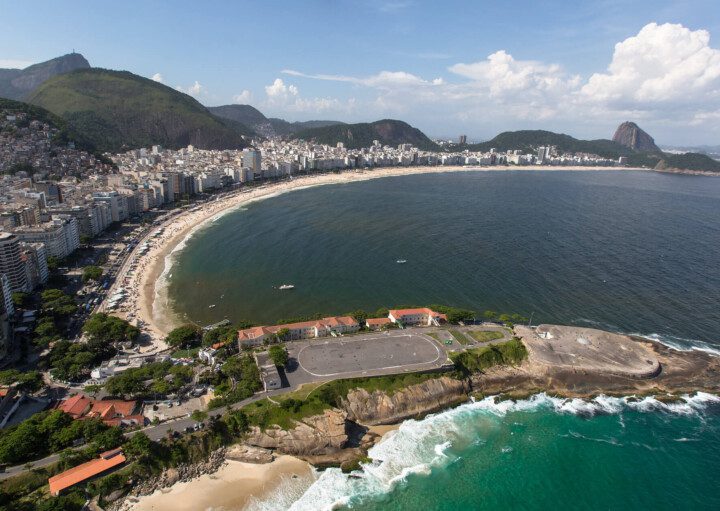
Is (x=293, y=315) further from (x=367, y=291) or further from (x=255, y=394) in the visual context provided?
(x=255, y=394)

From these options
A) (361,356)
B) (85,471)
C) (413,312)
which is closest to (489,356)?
(413,312)

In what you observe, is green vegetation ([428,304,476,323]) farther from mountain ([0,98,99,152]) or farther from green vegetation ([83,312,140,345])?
mountain ([0,98,99,152])

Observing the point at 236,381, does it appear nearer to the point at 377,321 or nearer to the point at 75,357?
the point at 75,357

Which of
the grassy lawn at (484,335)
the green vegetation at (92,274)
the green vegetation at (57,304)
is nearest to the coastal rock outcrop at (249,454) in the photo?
the grassy lawn at (484,335)

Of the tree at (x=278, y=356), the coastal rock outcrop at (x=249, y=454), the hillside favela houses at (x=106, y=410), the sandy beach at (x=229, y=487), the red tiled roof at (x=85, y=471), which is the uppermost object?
the tree at (x=278, y=356)

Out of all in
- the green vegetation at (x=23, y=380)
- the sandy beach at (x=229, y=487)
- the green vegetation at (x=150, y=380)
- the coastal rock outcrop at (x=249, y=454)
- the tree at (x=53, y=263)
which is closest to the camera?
the sandy beach at (x=229, y=487)

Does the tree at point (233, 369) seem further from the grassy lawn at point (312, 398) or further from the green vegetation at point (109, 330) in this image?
the green vegetation at point (109, 330)

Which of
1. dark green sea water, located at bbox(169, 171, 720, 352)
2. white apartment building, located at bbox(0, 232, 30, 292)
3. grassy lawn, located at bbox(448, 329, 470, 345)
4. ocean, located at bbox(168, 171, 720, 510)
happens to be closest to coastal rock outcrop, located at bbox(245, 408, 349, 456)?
ocean, located at bbox(168, 171, 720, 510)
